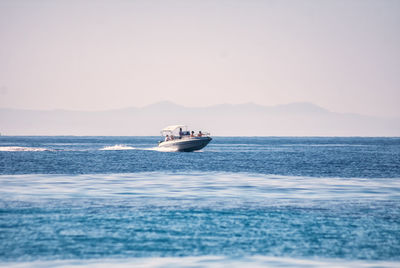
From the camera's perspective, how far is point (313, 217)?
75.2 feet

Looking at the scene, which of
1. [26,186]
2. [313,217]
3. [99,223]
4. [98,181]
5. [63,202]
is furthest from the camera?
[98,181]

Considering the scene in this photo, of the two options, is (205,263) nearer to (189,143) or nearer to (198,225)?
(198,225)

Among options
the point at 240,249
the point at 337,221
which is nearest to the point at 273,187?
the point at 337,221

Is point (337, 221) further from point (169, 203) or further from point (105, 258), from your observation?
point (105, 258)

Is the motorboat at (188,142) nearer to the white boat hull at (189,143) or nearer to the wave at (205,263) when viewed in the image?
the white boat hull at (189,143)

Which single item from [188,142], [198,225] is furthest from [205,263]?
[188,142]

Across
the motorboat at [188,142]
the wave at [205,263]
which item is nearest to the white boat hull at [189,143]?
the motorboat at [188,142]

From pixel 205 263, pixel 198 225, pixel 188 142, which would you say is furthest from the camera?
pixel 188 142

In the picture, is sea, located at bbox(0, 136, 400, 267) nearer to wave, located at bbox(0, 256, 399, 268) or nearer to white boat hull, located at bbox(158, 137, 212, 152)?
wave, located at bbox(0, 256, 399, 268)

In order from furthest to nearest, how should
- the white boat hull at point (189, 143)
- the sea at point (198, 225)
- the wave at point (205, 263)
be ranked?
the white boat hull at point (189, 143) < the sea at point (198, 225) < the wave at point (205, 263)

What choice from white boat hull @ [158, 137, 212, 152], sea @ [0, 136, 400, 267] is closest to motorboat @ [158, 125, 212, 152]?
white boat hull @ [158, 137, 212, 152]

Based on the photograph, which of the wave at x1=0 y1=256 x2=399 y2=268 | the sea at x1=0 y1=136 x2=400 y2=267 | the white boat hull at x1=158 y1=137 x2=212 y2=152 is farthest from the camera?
the white boat hull at x1=158 y1=137 x2=212 y2=152

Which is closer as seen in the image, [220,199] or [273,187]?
[220,199]

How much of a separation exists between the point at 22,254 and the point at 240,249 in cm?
679
